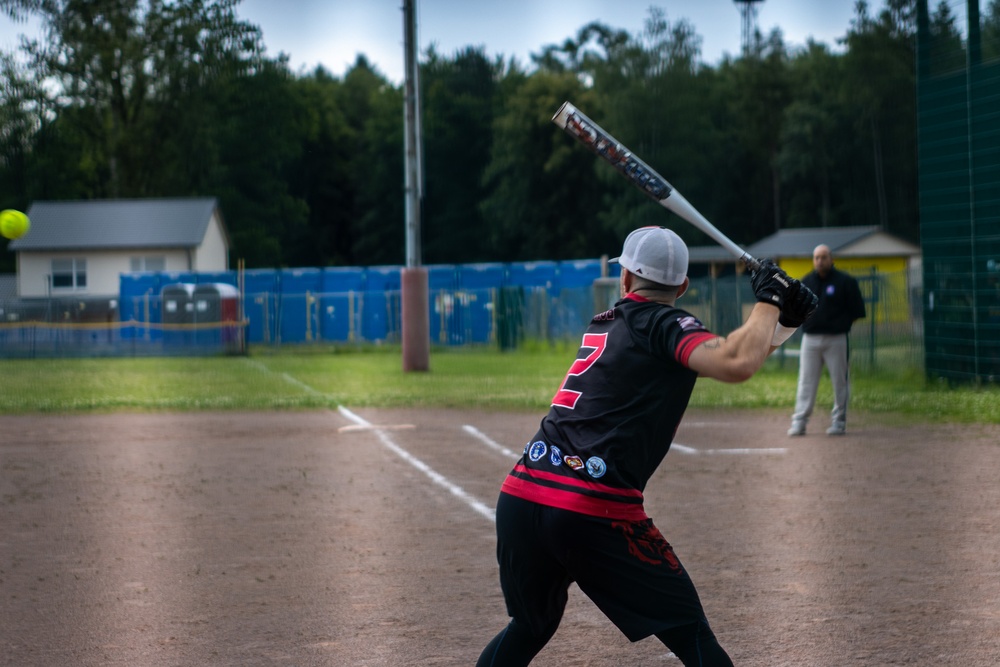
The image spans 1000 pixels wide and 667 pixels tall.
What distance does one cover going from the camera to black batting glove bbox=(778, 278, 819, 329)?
13.1ft

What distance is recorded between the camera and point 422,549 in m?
8.21

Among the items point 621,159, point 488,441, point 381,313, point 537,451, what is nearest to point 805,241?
point 381,313

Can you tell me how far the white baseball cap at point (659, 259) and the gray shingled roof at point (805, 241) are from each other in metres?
53.6

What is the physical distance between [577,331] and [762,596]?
27.2m

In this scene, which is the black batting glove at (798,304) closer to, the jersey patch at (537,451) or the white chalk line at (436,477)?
the jersey patch at (537,451)

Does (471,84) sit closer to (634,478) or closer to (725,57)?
(725,57)

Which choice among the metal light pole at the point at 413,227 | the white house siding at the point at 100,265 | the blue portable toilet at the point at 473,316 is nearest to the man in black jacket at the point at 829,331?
the metal light pole at the point at 413,227

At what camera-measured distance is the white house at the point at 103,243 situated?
50.4 m

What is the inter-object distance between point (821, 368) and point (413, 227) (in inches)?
528

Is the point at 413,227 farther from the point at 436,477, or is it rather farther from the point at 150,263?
the point at 150,263

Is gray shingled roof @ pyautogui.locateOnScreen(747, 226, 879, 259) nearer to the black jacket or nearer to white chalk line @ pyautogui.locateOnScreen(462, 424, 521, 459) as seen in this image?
white chalk line @ pyautogui.locateOnScreen(462, 424, 521, 459)

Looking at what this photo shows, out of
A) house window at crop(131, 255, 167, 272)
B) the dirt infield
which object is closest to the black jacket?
the dirt infield

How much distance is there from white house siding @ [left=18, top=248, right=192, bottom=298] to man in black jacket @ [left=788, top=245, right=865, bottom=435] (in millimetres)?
40051

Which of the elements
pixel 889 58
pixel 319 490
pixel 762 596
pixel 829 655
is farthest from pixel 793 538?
pixel 889 58
